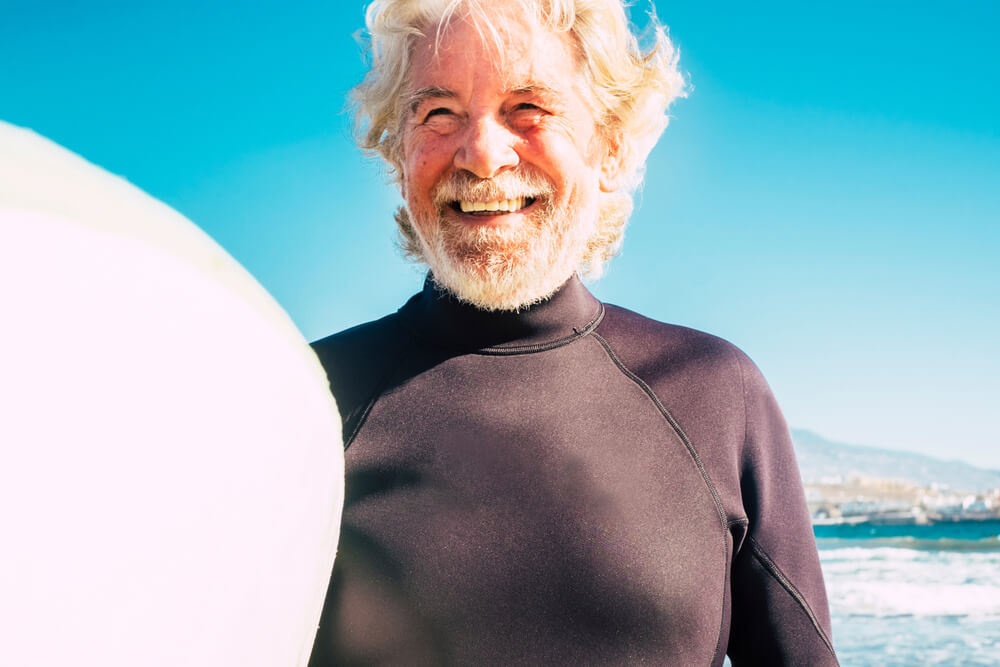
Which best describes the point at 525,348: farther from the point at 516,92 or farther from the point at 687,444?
the point at 516,92

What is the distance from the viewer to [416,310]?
5.36ft

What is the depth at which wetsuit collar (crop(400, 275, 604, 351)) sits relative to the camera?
1552mm

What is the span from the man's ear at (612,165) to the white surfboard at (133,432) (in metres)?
1.35

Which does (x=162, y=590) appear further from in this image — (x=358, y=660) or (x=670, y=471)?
(x=670, y=471)

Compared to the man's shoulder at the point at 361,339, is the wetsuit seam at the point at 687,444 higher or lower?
lower

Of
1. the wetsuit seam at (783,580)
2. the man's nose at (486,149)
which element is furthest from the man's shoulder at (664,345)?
the man's nose at (486,149)

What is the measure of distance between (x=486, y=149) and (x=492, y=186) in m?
0.06

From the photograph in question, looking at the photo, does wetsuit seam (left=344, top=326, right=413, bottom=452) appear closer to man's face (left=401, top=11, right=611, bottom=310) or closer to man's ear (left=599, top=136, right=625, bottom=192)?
man's face (left=401, top=11, right=611, bottom=310)

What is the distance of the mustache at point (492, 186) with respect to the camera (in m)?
1.38

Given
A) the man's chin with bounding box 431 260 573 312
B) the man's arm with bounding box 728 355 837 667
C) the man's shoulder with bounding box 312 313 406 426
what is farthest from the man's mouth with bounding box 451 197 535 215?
the man's arm with bounding box 728 355 837 667

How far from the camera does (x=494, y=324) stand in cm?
156

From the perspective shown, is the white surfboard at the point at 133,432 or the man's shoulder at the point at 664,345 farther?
the man's shoulder at the point at 664,345

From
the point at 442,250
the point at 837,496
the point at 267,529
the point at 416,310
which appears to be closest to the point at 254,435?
the point at 267,529

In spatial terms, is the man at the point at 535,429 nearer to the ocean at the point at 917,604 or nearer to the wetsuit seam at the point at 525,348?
the wetsuit seam at the point at 525,348
